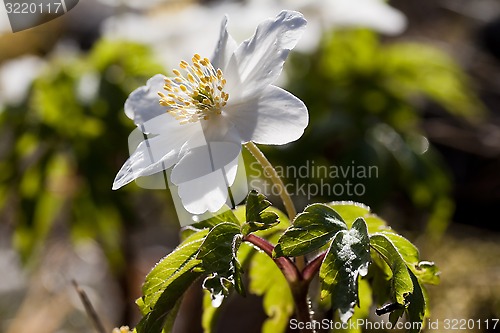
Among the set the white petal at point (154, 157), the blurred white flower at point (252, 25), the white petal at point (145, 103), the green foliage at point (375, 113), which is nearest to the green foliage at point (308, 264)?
the white petal at point (154, 157)

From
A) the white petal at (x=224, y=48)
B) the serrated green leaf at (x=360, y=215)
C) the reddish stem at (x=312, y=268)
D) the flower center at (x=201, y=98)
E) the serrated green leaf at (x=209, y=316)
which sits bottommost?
the serrated green leaf at (x=209, y=316)

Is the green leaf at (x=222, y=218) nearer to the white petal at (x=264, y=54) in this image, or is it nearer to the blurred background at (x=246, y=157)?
the white petal at (x=264, y=54)

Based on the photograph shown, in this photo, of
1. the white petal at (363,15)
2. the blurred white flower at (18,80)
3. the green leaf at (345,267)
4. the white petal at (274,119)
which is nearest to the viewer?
the green leaf at (345,267)

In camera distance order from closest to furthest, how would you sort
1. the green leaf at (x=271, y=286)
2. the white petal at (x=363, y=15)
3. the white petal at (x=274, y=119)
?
the white petal at (x=274, y=119), the green leaf at (x=271, y=286), the white petal at (x=363, y=15)

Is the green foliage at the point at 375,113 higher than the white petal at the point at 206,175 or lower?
lower

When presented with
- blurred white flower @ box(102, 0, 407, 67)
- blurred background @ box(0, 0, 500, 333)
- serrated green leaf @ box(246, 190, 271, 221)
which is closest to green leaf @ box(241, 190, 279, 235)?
serrated green leaf @ box(246, 190, 271, 221)

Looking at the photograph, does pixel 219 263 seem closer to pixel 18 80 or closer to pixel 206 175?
pixel 206 175

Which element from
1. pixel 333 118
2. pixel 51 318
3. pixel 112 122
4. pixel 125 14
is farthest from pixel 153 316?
pixel 125 14

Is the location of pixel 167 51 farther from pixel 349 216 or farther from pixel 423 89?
pixel 349 216
